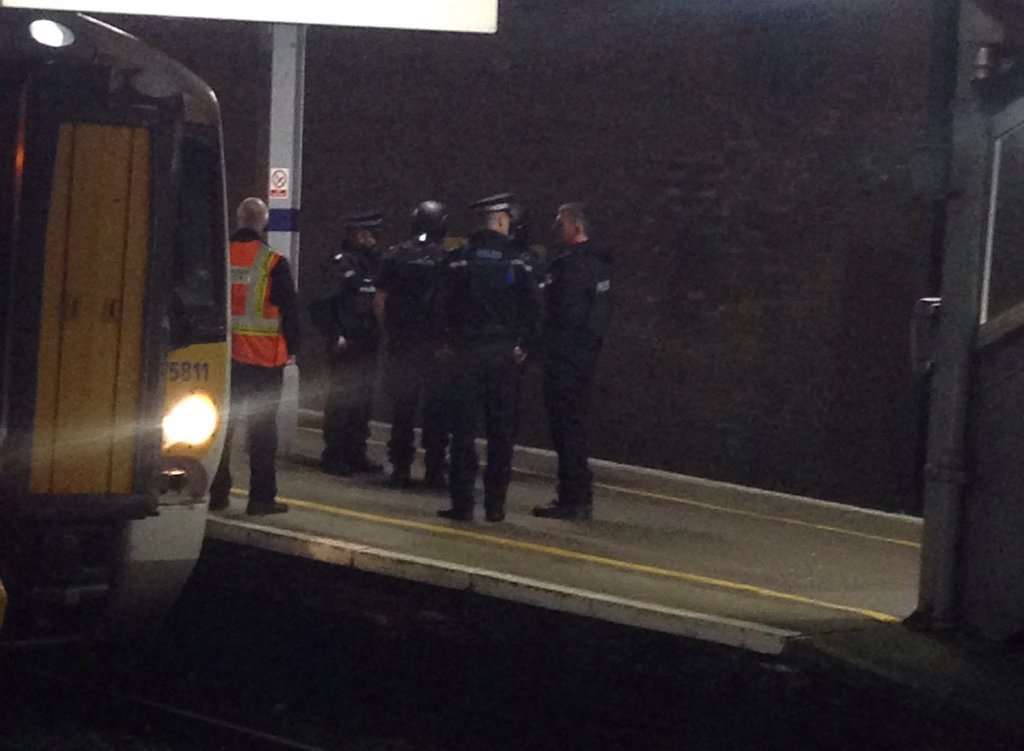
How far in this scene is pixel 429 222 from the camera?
12.1 meters

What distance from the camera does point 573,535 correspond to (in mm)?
10938

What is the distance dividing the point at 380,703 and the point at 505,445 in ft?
9.55

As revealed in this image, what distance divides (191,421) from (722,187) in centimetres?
631

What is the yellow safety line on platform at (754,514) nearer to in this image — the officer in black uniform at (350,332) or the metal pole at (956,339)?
the officer in black uniform at (350,332)

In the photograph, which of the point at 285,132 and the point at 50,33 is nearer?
the point at 50,33

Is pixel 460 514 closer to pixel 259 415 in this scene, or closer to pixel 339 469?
pixel 259 415

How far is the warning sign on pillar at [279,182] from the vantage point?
1299 cm

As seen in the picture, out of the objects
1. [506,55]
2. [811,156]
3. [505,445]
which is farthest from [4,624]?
[506,55]

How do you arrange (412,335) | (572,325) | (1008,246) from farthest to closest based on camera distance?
(412,335) < (572,325) < (1008,246)

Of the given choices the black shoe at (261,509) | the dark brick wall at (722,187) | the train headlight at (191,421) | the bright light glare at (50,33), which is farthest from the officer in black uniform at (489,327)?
the bright light glare at (50,33)

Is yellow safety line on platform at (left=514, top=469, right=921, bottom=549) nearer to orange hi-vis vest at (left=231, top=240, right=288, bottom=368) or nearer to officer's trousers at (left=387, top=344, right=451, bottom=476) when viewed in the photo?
officer's trousers at (left=387, top=344, right=451, bottom=476)

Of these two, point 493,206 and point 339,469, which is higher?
point 493,206

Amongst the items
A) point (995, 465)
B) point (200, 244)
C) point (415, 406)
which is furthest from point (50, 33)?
point (415, 406)

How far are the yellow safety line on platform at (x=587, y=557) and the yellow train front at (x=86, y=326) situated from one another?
325 centimetres
